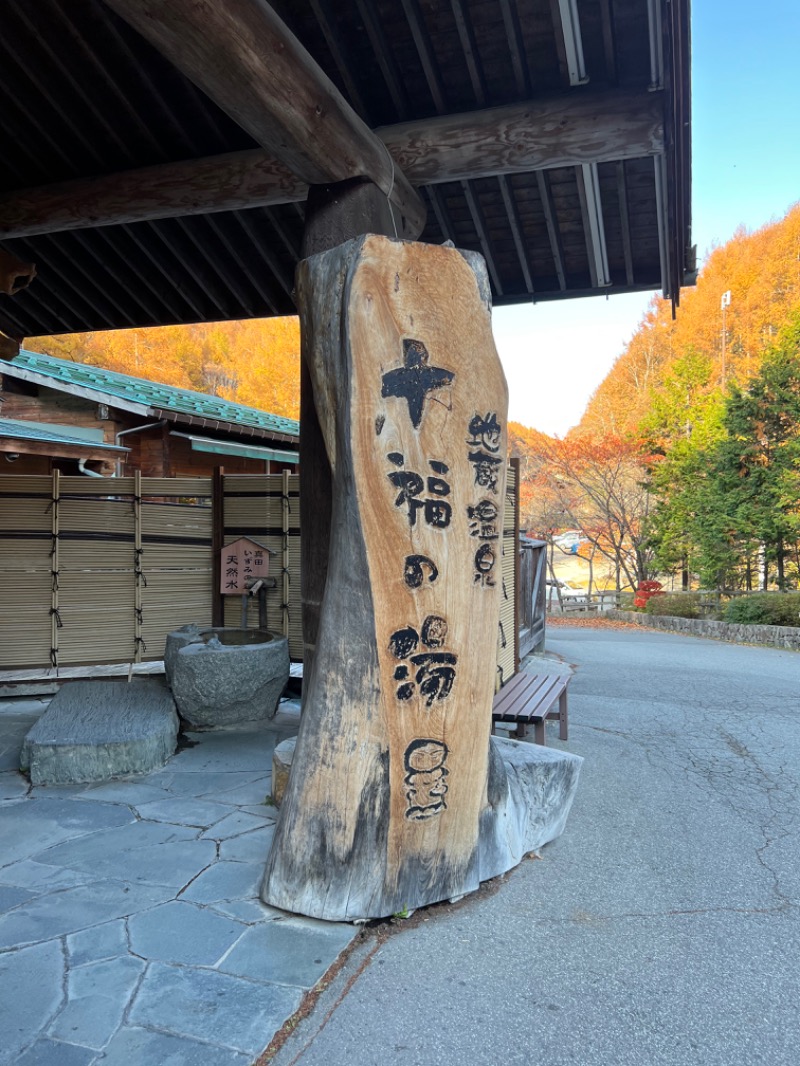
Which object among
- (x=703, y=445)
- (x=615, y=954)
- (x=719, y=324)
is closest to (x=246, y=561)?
(x=615, y=954)

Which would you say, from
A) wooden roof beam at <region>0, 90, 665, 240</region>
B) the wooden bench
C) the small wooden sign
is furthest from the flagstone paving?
wooden roof beam at <region>0, 90, 665, 240</region>

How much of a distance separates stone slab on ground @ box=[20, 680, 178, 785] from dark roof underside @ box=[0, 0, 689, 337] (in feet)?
10.5

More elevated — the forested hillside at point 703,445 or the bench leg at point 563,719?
the forested hillside at point 703,445

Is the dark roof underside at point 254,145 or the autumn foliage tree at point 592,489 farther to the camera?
the autumn foliage tree at point 592,489

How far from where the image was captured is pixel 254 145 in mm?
4332

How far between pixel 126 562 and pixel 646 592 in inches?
725

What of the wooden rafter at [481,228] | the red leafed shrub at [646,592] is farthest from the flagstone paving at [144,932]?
the red leafed shrub at [646,592]

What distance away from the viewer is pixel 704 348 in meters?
32.6

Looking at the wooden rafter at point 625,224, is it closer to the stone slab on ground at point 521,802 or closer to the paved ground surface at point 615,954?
the stone slab on ground at point 521,802

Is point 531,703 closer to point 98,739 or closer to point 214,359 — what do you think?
point 98,739

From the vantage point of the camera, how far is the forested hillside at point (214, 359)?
33500mm

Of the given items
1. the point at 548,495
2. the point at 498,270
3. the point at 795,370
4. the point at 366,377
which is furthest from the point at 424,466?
the point at 548,495

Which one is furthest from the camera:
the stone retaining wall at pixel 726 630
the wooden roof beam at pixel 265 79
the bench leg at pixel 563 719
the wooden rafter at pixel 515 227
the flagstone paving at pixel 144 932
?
the stone retaining wall at pixel 726 630

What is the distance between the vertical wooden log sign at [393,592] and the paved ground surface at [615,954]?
0.37m
